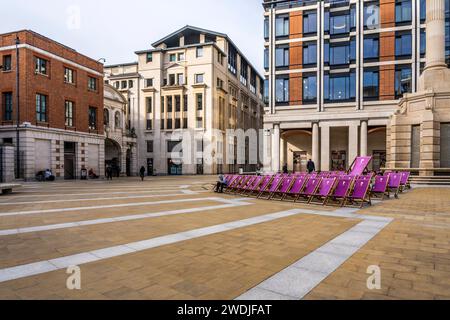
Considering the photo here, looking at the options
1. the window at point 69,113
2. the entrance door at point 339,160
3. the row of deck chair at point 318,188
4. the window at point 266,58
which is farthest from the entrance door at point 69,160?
the entrance door at point 339,160

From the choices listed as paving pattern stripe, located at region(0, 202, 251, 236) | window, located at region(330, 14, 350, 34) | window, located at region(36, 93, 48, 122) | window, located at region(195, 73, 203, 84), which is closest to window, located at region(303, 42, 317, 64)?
window, located at region(330, 14, 350, 34)

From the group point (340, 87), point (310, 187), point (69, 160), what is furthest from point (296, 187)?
point (69, 160)

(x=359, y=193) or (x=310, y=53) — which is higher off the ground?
(x=310, y=53)

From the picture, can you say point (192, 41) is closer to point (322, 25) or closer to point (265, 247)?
point (322, 25)

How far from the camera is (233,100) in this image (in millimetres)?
59719

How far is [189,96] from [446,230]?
46384mm

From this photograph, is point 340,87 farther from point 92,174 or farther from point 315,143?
point 92,174

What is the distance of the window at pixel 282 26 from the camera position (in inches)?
1411

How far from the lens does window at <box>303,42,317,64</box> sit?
34781 mm

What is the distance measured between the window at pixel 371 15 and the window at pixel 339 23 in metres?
2.00

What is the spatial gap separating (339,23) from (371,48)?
5.20 m

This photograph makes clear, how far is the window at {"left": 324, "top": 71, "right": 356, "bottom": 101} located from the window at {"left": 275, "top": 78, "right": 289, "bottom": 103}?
4619 mm

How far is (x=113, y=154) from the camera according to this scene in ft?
142
